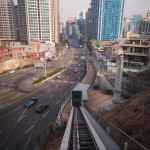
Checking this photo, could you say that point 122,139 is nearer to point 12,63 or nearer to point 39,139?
point 39,139

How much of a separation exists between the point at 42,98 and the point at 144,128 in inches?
1004

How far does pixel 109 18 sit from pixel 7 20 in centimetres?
8445

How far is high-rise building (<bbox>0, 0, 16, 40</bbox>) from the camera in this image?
99688 millimetres

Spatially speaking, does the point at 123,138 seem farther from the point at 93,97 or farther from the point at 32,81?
the point at 32,81

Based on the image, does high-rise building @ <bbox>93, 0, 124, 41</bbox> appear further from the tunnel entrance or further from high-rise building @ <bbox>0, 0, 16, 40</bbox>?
the tunnel entrance

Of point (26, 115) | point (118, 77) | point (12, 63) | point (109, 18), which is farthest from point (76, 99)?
point (109, 18)

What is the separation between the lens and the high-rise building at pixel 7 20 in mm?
99688

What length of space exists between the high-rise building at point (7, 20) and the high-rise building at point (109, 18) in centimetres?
7166

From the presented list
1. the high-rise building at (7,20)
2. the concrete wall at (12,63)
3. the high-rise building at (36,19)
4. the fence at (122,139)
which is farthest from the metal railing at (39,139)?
the high-rise building at (7,20)

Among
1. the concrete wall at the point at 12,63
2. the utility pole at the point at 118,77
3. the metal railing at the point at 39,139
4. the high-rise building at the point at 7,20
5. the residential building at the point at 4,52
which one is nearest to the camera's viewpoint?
the metal railing at the point at 39,139

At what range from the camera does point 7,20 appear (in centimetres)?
10206

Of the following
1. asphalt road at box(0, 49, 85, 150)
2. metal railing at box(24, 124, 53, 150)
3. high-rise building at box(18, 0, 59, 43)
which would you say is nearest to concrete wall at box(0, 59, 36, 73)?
asphalt road at box(0, 49, 85, 150)

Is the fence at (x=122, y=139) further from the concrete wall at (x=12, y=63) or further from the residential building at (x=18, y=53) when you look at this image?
the residential building at (x=18, y=53)

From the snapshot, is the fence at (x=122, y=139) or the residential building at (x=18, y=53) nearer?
the fence at (x=122, y=139)
